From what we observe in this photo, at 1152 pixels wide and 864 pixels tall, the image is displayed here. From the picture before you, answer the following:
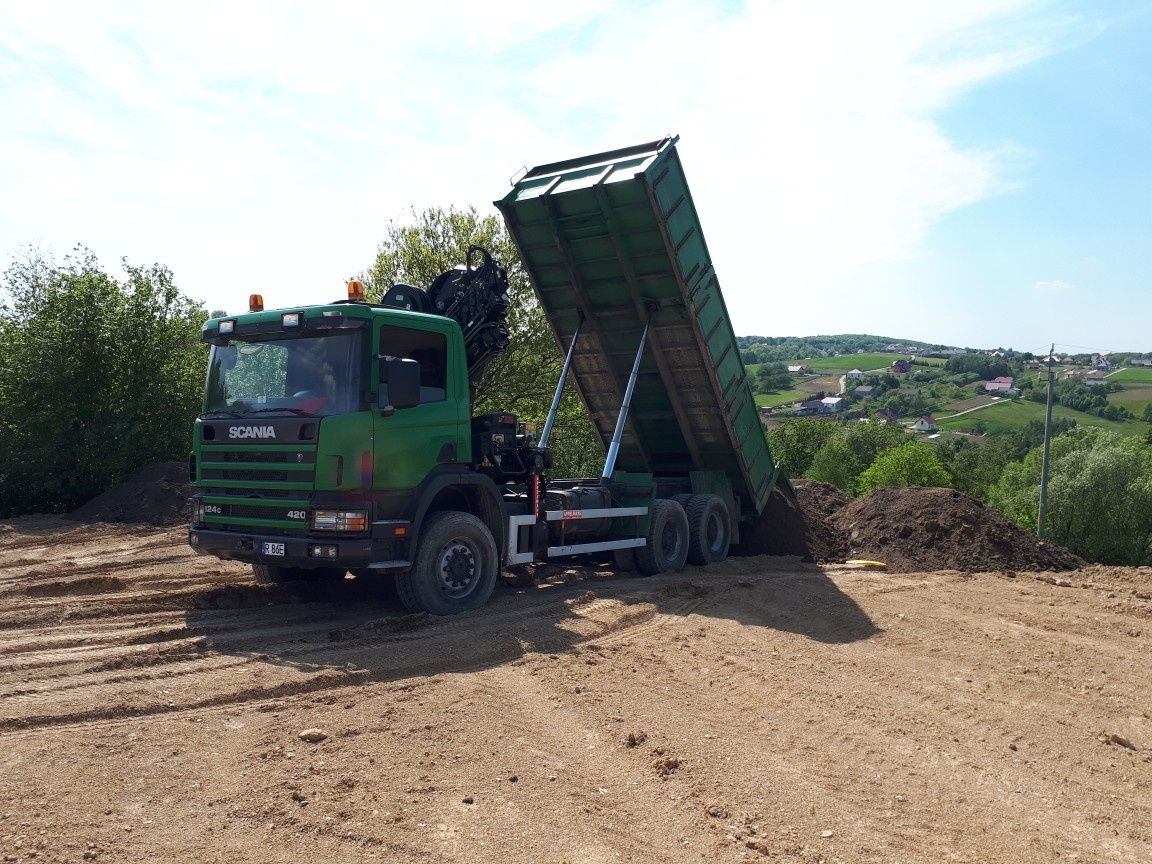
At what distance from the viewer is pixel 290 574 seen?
9.46 meters

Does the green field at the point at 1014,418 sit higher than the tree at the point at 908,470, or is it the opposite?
the green field at the point at 1014,418

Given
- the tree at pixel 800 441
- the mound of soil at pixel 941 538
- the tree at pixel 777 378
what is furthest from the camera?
the tree at pixel 777 378

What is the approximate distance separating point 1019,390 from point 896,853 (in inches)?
4539

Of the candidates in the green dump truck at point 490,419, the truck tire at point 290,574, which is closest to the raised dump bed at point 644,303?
the green dump truck at point 490,419

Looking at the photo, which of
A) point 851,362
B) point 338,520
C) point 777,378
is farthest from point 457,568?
point 851,362

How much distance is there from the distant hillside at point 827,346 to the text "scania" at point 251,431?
13339 cm

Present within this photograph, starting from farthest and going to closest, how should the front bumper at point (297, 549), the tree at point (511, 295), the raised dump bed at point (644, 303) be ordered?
the tree at point (511, 295), the raised dump bed at point (644, 303), the front bumper at point (297, 549)

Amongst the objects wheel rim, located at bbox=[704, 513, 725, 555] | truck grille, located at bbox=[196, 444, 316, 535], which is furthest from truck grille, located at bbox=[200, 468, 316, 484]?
wheel rim, located at bbox=[704, 513, 725, 555]

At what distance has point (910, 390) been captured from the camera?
115500 mm

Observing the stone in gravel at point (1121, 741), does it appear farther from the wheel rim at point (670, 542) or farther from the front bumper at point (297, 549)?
the wheel rim at point (670, 542)

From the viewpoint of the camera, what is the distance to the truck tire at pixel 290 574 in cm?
940

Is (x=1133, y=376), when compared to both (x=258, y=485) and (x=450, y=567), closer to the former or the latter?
(x=450, y=567)

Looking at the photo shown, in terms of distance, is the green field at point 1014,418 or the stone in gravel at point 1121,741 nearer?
the stone in gravel at point 1121,741

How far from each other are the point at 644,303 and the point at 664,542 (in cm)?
312
